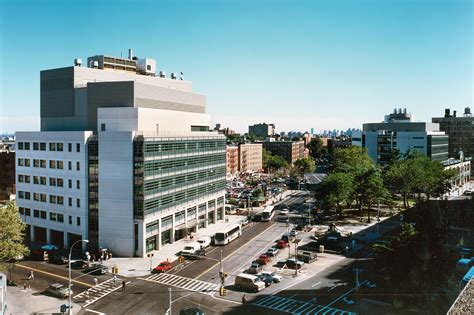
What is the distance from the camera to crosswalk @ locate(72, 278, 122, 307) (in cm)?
5426

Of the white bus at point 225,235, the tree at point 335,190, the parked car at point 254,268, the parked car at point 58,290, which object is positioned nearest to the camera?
the parked car at point 58,290

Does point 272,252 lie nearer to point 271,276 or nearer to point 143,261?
point 271,276

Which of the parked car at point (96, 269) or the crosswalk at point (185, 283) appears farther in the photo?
the parked car at point (96, 269)

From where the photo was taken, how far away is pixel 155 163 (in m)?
76.1

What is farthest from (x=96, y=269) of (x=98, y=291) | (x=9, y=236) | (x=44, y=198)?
(x=44, y=198)

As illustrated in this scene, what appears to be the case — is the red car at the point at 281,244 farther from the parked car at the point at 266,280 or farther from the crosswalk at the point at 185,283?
the crosswalk at the point at 185,283

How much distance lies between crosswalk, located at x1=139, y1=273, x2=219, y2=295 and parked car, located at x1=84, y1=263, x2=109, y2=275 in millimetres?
7267

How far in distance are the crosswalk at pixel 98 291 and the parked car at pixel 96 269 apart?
336 cm

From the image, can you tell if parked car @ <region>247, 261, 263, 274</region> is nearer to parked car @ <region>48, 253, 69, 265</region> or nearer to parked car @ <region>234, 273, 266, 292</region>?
parked car @ <region>234, 273, 266, 292</region>

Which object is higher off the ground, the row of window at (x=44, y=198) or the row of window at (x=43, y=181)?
the row of window at (x=43, y=181)

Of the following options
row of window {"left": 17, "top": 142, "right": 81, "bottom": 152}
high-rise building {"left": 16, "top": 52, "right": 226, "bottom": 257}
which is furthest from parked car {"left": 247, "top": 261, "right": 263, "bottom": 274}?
row of window {"left": 17, "top": 142, "right": 81, "bottom": 152}

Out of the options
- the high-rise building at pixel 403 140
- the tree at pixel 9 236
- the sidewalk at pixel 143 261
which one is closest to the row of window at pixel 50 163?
the tree at pixel 9 236

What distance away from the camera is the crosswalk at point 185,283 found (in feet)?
189

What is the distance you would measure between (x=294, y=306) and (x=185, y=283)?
16.6 meters
